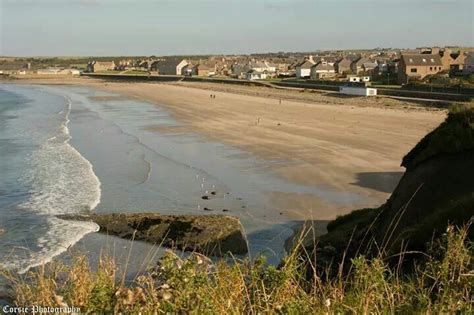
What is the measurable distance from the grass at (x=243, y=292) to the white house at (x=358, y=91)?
5834 cm

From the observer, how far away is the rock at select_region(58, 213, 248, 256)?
12492mm

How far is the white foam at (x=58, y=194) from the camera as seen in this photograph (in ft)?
41.8

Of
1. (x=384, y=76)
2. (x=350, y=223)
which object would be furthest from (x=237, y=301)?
(x=384, y=76)

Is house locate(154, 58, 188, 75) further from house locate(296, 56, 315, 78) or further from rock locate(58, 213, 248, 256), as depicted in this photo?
rock locate(58, 213, 248, 256)

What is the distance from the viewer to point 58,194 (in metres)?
18.7

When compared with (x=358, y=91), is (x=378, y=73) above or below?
above

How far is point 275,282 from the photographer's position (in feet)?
13.8

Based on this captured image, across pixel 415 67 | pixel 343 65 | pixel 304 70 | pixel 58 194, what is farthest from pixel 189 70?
pixel 58 194

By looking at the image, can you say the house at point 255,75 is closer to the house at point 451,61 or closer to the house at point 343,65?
the house at point 343,65

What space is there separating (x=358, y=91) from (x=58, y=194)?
162 feet

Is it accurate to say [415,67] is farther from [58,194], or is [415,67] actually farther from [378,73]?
[58,194]

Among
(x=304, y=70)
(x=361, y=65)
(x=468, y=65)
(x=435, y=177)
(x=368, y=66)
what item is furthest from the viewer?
(x=304, y=70)

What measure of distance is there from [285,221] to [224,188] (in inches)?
179

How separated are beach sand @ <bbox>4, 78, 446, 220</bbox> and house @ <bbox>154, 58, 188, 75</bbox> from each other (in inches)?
3327
